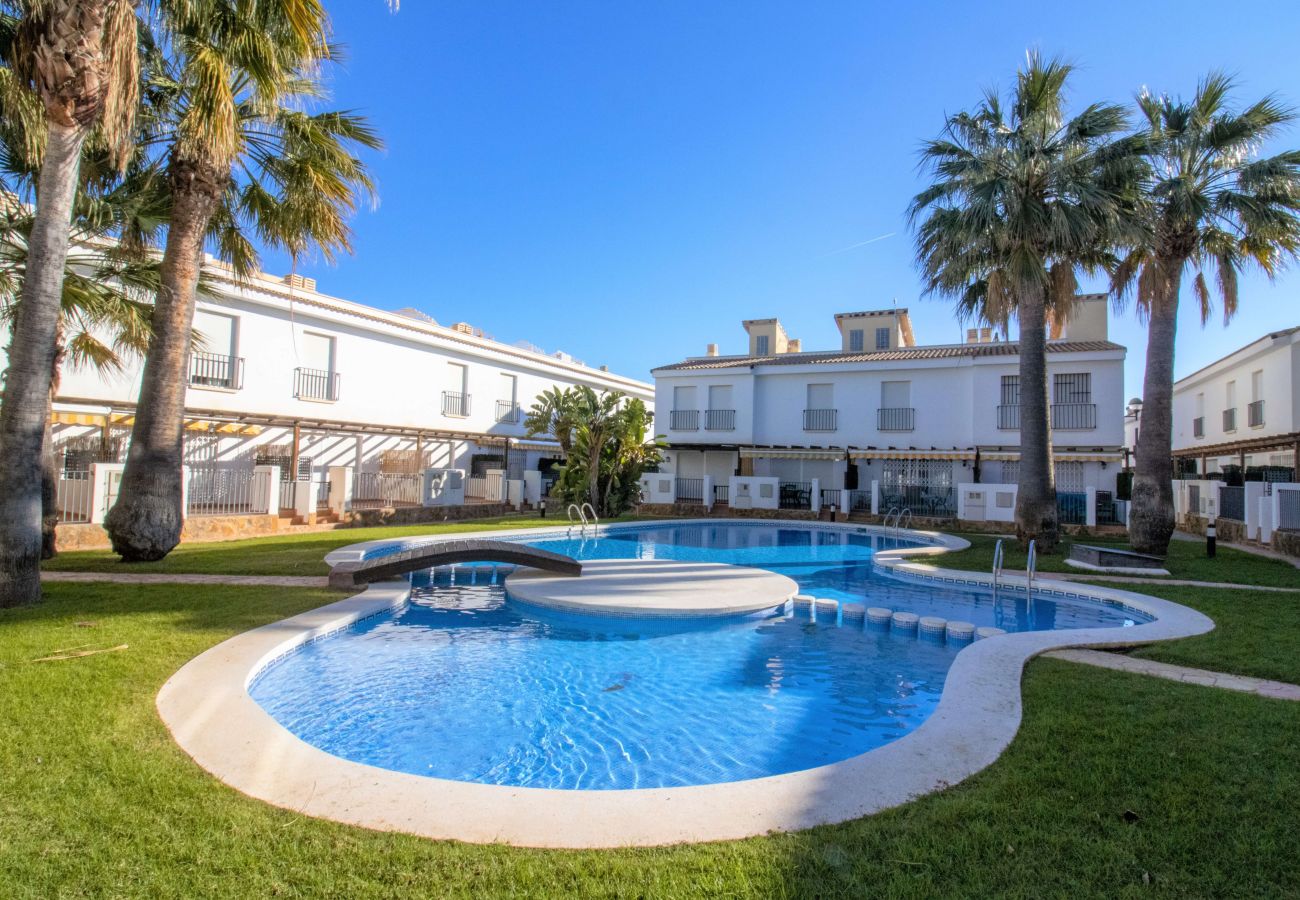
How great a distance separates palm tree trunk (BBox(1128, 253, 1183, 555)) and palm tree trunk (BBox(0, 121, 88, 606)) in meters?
21.3

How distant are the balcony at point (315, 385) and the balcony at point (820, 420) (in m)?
21.4

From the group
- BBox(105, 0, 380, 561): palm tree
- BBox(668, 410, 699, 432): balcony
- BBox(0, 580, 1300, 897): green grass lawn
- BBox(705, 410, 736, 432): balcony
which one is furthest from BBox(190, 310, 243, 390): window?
BBox(705, 410, 736, 432): balcony

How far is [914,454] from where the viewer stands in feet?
95.3

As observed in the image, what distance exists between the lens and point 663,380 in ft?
119

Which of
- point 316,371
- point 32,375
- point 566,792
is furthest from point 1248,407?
point 316,371

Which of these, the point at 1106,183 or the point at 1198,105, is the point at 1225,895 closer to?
the point at 1106,183

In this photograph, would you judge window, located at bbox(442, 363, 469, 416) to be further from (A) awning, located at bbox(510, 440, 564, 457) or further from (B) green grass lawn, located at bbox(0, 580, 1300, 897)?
(B) green grass lawn, located at bbox(0, 580, 1300, 897)

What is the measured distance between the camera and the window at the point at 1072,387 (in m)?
27.8

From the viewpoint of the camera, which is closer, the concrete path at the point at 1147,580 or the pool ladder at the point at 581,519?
the concrete path at the point at 1147,580

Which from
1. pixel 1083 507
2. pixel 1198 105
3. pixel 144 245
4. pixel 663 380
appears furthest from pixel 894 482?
pixel 144 245

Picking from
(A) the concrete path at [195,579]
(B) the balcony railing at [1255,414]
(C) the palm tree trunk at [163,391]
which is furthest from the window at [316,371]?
(B) the balcony railing at [1255,414]

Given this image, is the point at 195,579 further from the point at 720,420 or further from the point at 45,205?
the point at 720,420

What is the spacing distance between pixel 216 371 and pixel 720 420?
72.4 ft

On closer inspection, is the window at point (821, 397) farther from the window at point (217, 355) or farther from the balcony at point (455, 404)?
the window at point (217, 355)
